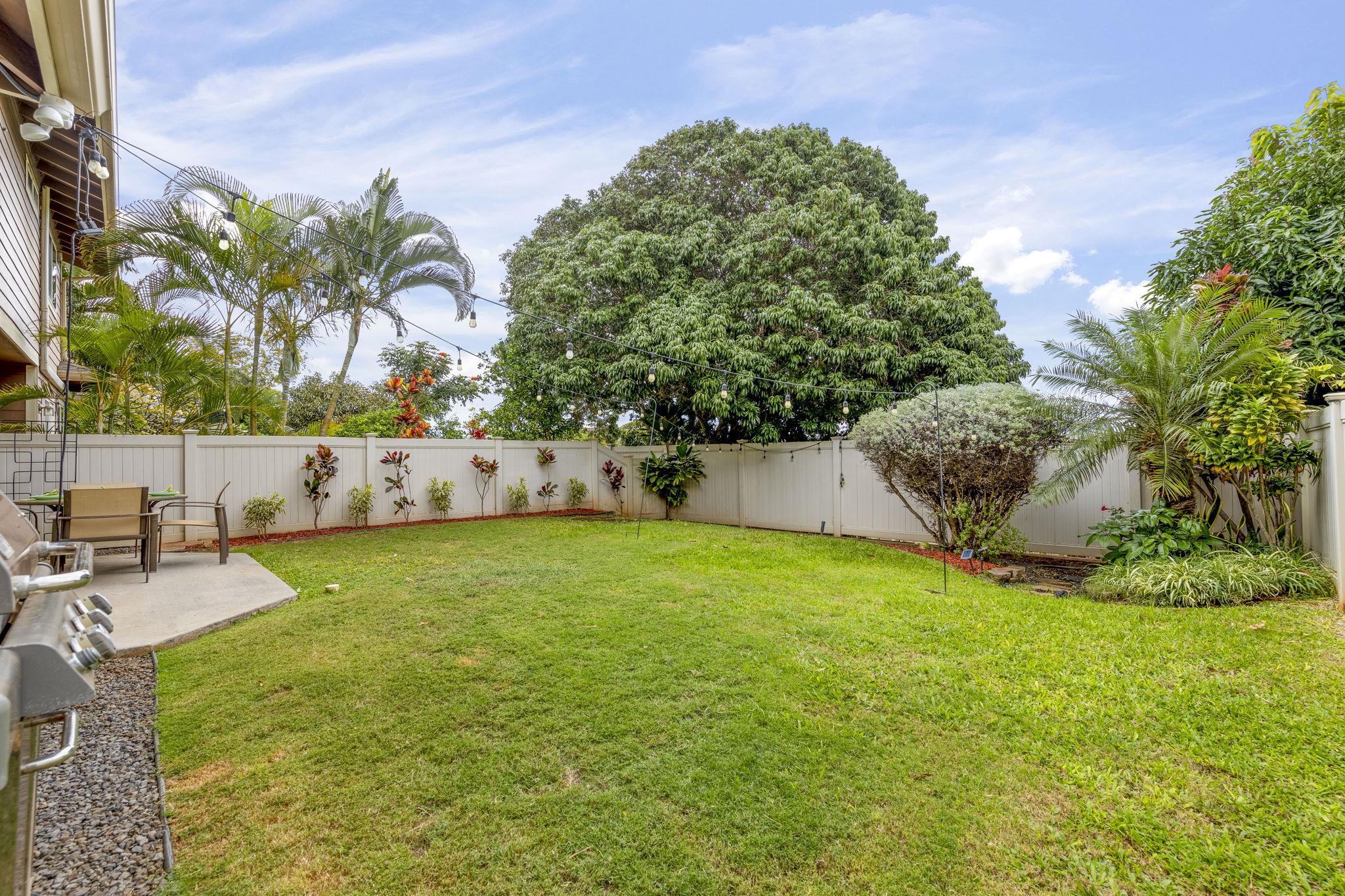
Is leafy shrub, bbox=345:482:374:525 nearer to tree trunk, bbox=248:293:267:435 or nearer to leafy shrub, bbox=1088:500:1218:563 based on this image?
tree trunk, bbox=248:293:267:435

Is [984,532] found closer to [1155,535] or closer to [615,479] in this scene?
[1155,535]

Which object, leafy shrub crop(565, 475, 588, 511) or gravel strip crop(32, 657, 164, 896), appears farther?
leafy shrub crop(565, 475, 588, 511)

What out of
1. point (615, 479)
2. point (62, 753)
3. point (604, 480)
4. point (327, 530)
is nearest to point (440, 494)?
point (327, 530)

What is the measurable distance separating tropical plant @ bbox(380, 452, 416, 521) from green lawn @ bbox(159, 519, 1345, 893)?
4.99m

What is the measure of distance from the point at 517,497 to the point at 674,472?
9.28 feet

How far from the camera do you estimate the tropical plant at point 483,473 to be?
9.98 m

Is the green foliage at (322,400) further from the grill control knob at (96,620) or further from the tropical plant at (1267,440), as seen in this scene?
the tropical plant at (1267,440)

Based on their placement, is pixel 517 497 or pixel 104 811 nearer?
pixel 104 811

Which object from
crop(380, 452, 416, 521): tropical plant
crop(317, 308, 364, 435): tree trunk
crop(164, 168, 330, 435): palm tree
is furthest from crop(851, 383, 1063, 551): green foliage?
crop(317, 308, 364, 435): tree trunk

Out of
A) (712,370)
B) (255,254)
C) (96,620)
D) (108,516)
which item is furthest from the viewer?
(712,370)

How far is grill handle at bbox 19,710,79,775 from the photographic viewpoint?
845 millimetres

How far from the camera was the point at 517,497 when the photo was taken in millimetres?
10461

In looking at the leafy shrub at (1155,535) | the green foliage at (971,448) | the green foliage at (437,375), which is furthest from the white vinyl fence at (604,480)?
the green foliage at (437,375)

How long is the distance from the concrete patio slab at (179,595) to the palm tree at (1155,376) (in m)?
6.95
